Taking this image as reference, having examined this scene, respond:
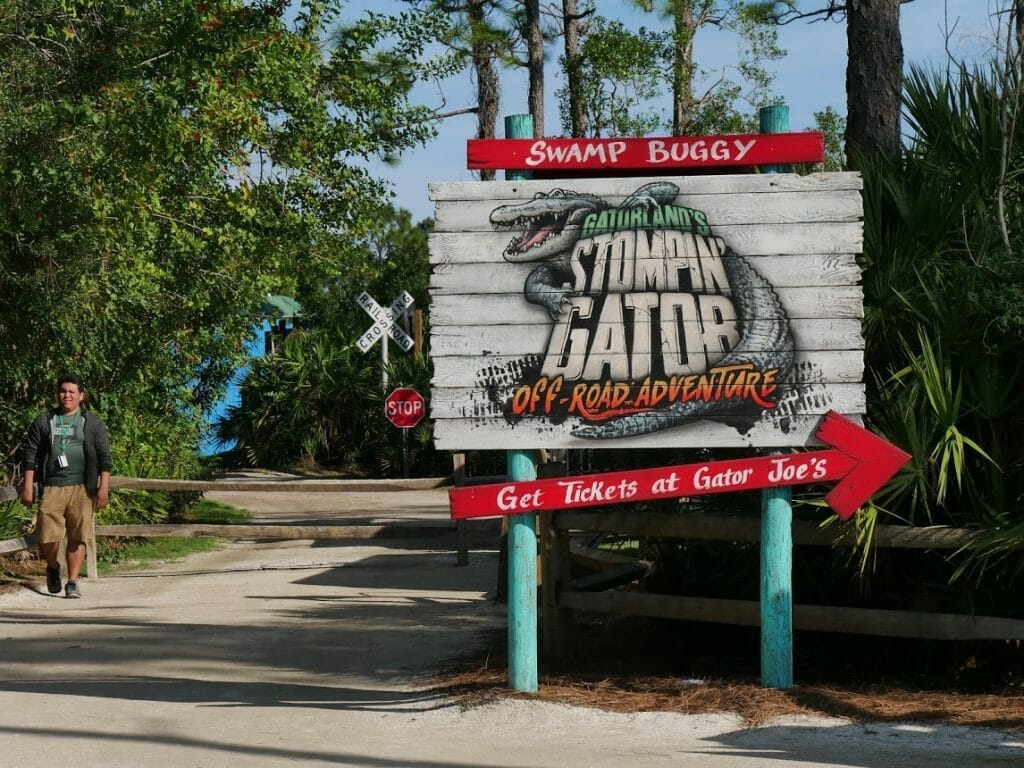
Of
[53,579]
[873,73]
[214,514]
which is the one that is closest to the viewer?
[873,73]

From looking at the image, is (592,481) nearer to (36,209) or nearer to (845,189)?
(845,189)

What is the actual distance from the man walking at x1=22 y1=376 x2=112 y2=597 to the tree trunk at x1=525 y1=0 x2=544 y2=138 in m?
15.4

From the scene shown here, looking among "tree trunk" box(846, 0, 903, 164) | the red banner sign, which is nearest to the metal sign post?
"tree trunk" box(846, 0, 903, 164)

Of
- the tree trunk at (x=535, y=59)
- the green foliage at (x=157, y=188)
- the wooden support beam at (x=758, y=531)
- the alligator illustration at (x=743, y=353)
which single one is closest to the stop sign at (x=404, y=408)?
the green foliage at (x=157, y=188)

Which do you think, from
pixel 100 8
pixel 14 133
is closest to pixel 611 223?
pixel 14 133

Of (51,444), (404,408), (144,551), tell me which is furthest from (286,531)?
(404,408)

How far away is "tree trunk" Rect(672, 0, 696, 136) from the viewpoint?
2716 cm

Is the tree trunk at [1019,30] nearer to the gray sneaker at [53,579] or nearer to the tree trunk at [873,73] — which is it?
the tree trunk at [873,73]

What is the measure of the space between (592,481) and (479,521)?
33.0ft

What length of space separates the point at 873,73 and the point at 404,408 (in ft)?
24.4

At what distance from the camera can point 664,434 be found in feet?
22.4

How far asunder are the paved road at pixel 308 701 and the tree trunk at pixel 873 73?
437cm

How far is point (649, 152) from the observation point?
22.6 ft

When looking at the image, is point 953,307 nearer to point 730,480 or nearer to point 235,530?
point 730,480
